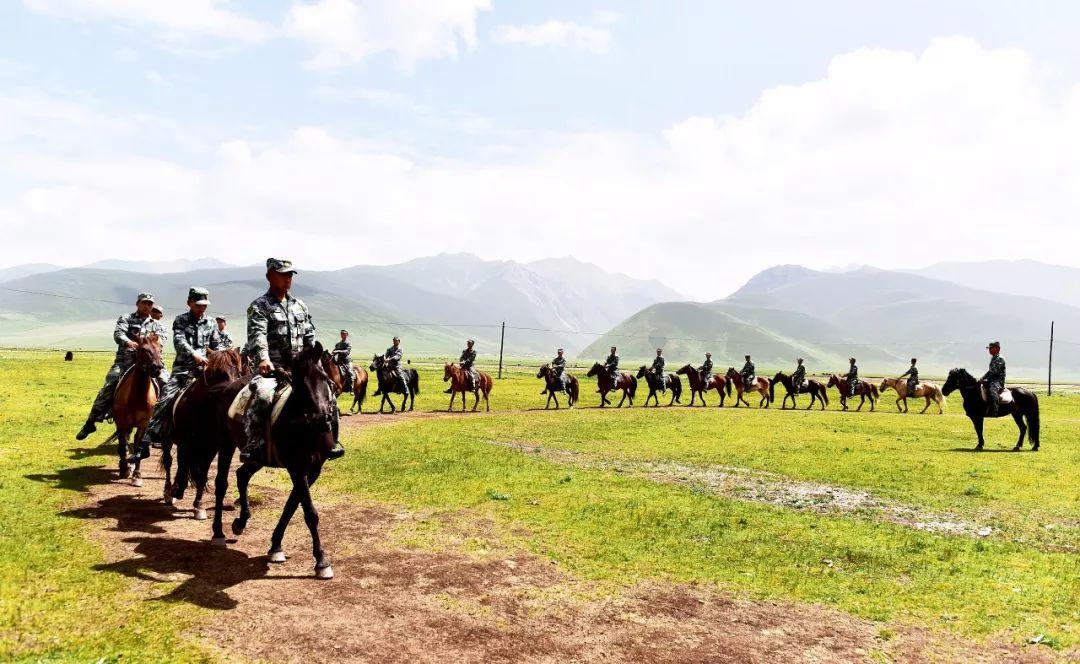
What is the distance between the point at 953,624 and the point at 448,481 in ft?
32.1

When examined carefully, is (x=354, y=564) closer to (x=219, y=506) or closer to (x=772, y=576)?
(x=219, y=506)

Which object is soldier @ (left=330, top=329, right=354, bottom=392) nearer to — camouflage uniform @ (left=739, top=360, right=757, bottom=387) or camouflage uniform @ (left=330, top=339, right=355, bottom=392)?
camouflage uniform @ (left=330, top=339, right=355, bottom=392)

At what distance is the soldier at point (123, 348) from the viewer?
495 inches

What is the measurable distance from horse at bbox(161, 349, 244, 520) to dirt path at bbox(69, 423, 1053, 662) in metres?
1.14

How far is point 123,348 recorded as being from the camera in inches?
526

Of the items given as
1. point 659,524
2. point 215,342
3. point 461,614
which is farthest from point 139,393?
point 659,524

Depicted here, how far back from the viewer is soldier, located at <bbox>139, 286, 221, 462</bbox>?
11289mm

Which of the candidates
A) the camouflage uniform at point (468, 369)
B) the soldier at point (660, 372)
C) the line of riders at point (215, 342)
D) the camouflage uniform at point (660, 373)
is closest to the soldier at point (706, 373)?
the camouflage uniform at point (660, 373)

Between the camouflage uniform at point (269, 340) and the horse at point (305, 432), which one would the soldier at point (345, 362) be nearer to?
the camouflage uniform at point (269, 340)

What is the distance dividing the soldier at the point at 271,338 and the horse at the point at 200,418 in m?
1.74

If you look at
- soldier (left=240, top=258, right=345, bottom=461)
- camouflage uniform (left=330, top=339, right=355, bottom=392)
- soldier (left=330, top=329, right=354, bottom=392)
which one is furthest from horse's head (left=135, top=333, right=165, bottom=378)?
soldier (left=330, top=329, right=354, bottom=392)

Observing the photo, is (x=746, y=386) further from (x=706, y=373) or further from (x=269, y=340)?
(x=269, y=340)

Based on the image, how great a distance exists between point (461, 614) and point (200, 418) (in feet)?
18.8

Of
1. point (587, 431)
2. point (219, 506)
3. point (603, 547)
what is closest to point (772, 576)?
point (603, 547)
